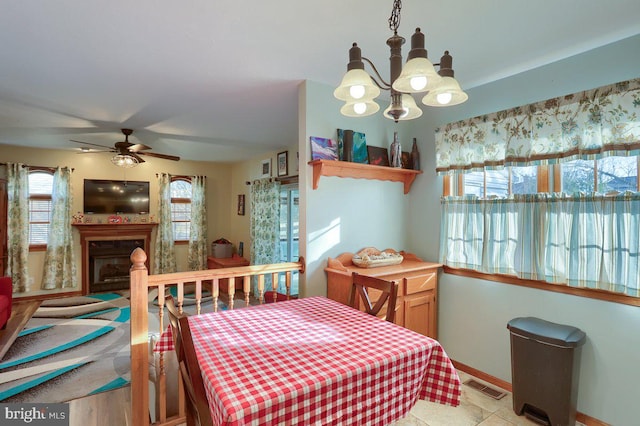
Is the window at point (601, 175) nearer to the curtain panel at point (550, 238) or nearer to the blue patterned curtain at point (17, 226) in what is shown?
the curtain panel at point (550, 238)

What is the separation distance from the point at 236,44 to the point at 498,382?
3.20m

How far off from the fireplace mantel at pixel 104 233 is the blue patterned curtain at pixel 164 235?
203 millimetres

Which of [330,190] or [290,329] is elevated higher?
[330,190]

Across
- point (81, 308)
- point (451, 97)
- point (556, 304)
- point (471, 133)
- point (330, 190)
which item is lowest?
point (81, 308)

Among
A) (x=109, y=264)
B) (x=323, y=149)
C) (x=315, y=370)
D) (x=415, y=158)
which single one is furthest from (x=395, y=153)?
(x=109, y=264)

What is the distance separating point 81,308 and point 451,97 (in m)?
5.72

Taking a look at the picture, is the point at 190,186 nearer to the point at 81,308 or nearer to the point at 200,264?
the point at 200,264

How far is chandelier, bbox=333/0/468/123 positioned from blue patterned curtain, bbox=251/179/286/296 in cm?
397

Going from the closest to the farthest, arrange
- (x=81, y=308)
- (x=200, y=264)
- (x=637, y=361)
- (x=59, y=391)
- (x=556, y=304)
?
1. (x=637, y=361)
2. (x=556, y=304)
3. (x=59, y=391)
4. (x=81, y=308)
5. (x=200, y=264)

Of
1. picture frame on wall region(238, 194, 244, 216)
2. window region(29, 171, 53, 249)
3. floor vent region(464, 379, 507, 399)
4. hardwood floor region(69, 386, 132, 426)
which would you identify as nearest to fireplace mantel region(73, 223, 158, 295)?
window region(29, 171, 53, 249)

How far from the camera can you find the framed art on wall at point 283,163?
5250 mm

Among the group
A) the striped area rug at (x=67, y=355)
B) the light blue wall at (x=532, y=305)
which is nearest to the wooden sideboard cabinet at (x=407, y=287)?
the light blue wall at (x=532, y=305)

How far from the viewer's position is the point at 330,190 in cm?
277

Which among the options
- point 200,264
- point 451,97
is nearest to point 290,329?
point 451,97
